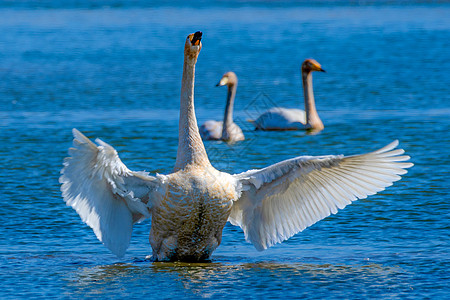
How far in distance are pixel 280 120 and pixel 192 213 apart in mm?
8462

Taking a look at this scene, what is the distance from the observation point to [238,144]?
1429 centimetres

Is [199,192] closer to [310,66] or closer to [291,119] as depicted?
[291,119]

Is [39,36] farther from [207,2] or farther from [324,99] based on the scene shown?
[207,2]

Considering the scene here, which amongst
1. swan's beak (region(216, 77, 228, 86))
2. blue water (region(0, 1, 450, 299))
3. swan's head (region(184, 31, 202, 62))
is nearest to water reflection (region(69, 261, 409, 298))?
blue water (region(0, 1, 450, 299))

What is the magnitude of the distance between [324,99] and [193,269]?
38.7 feet

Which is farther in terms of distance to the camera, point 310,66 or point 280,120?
point 310,66

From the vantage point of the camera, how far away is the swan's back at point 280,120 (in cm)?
1534

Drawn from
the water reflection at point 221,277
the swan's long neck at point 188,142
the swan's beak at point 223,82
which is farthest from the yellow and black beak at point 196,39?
the swan's beak at point 223,82

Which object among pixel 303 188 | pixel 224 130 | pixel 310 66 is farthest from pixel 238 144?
pixel 303 188

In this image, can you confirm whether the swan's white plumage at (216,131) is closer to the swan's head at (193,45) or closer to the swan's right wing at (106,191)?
the swan's head at (193,45)

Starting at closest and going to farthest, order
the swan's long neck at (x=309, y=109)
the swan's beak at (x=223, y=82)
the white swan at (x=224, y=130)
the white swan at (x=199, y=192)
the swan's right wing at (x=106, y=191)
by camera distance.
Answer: the swan's right wing at (x=106, y=191), the white swan at (x=199, y=192), the white swan at (x=224, y=130), the swan's long neck at (x=309, y=109), the swan's beak at (x=223, y=82)

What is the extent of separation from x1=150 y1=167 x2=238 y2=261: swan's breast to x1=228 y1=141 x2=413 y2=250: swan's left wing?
0.90 ft

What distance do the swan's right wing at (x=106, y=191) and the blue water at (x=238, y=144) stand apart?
0.40m

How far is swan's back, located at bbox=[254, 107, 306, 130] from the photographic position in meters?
15.3
